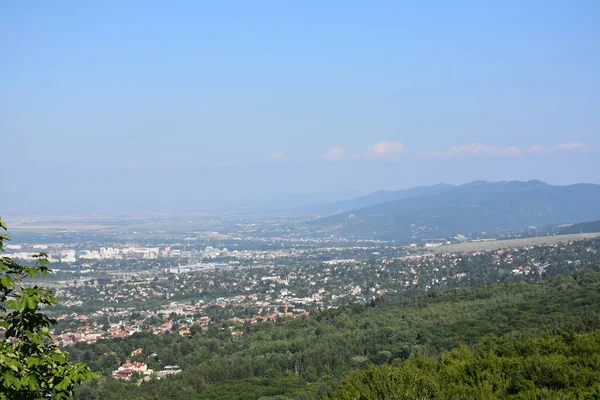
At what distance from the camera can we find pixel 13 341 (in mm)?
4742

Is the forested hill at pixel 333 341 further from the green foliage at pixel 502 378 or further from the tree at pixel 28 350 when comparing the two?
the tree at pixel 28 350

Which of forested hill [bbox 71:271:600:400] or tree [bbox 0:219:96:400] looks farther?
forested hill [bbox 71:271:600:400]

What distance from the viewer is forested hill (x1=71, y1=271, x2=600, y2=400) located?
22516 mm

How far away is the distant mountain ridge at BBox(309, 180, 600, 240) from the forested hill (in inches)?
3264

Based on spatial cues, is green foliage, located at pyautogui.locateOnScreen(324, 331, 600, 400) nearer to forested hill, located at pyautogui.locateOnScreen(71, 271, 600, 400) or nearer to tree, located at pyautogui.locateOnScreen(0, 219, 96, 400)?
forested hill, located at pyautogui.locateOnScreen(71, 271, 600, 400)

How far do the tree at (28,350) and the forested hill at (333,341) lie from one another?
14159 mm

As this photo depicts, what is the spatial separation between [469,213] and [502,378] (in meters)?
137

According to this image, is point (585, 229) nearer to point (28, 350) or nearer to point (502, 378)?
point (502, 378)

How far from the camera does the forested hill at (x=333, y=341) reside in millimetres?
22516

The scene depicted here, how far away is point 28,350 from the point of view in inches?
183

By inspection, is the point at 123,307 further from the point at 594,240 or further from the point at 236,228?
the point at 236,228

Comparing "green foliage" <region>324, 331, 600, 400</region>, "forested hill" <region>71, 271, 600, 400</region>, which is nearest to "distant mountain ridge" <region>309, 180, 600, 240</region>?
"forested hill" <region>71, 271, 600, 400</region>

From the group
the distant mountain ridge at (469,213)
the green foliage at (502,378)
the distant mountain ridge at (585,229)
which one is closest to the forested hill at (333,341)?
the green foliage at (502,378)

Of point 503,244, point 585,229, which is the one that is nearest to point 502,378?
point 503,244
